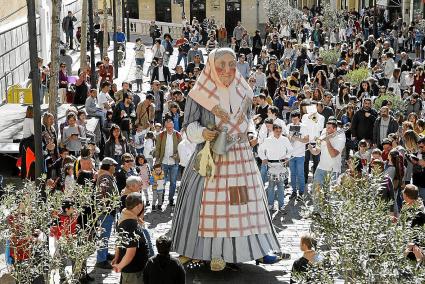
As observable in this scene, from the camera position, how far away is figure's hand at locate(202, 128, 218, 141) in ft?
35.3

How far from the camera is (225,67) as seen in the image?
10883 millimetres

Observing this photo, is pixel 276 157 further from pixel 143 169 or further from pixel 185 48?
pixel 185 48

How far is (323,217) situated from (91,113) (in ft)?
41.7

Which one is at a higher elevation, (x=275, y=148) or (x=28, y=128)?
(x=28, y=128)

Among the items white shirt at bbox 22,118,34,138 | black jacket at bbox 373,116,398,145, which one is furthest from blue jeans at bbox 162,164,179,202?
black jacket at bbox 373,116,398,145

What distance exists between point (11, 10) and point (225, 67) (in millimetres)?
18232

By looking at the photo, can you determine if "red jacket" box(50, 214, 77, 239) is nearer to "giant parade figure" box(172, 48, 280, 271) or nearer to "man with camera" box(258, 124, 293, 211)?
"giant parade figure" box(172, 48, 280, 271)

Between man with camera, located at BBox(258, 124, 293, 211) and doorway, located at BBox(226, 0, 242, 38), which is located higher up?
doorway, located at BBox(226, 0, 242, 38)

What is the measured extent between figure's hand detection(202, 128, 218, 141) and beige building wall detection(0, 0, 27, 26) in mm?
16657

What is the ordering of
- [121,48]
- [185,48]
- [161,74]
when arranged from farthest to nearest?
[121,48] → [185,48] → [161,74]

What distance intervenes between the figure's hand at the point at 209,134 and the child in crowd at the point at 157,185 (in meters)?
3.99

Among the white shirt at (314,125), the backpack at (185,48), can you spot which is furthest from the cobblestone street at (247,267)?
the backpack at (185,48)

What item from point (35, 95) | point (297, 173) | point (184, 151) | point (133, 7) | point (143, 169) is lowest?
point (297, 173)

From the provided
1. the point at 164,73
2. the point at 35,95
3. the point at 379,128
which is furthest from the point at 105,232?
the point at 164,73
